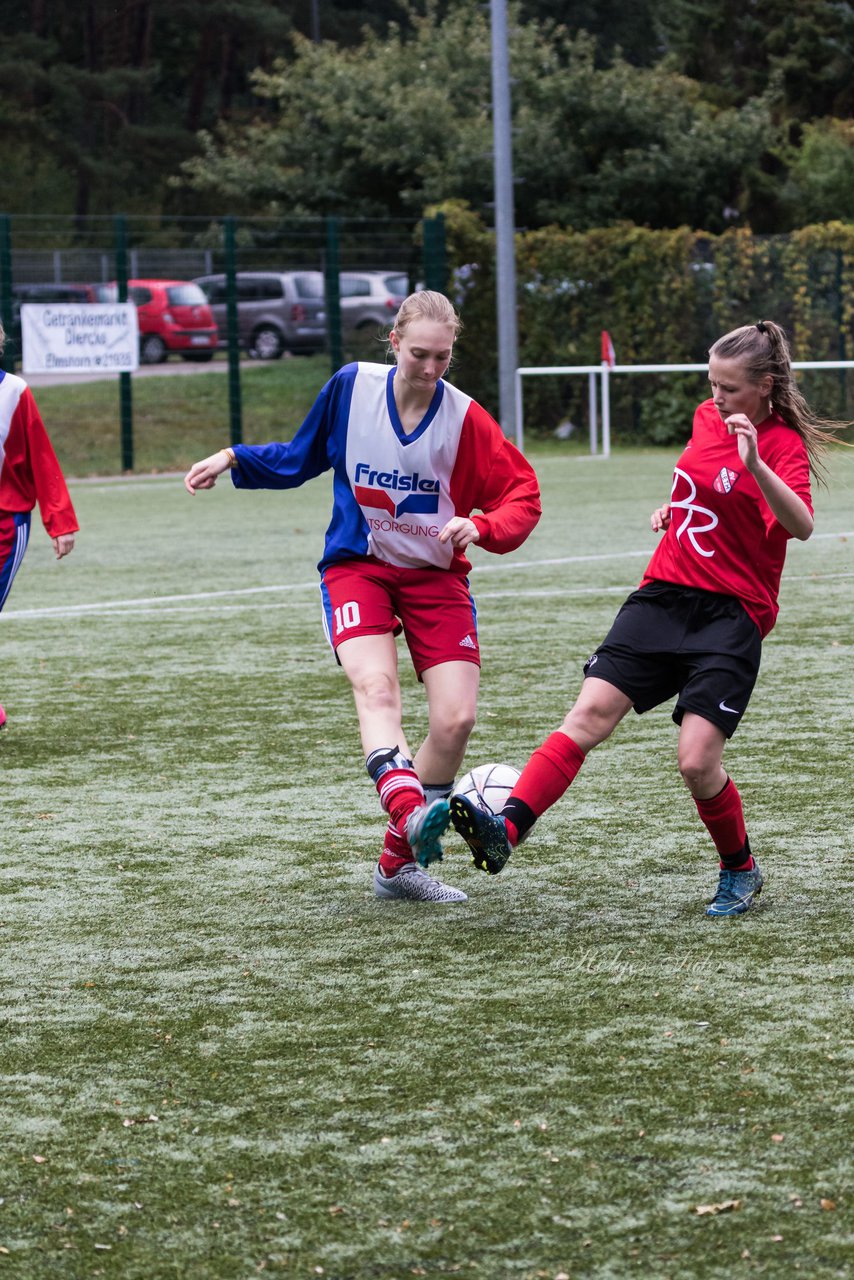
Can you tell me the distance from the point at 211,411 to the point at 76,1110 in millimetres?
24143

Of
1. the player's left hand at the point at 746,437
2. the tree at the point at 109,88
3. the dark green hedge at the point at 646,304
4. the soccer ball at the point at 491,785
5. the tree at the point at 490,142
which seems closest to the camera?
the player's left hand at the point at 746,437

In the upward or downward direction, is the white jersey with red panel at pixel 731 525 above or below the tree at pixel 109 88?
below

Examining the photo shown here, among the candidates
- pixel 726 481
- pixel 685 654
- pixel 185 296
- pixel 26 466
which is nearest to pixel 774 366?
pixel 726 481

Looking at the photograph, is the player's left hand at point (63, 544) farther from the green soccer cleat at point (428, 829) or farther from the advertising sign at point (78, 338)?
the advertising sign at point (78, 338)

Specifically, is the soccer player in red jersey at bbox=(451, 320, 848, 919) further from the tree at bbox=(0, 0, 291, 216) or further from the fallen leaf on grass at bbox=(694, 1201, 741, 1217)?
the tree at bbox=(0, 0, 291, 216)

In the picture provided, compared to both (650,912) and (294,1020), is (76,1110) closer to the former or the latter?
(294,1020)

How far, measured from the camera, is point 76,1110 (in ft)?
11.4

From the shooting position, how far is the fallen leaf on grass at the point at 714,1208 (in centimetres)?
296

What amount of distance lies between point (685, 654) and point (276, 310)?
75.5 feet

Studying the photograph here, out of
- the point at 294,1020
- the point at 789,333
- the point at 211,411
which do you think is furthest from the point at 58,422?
the point at 294,1020

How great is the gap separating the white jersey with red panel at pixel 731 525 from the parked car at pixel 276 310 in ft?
71.7

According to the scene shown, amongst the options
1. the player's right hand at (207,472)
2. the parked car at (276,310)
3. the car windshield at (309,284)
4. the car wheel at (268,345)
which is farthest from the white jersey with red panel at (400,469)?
the car windshield at (309,284)

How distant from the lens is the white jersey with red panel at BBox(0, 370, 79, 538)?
719 cm

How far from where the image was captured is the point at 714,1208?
2.97 m
